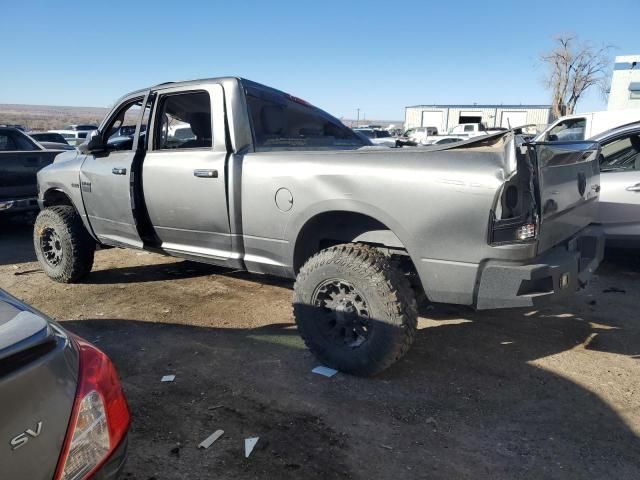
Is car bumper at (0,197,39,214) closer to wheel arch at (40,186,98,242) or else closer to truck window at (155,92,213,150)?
wheel arch at (40,186,98,242)

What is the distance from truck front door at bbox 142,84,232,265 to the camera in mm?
3941

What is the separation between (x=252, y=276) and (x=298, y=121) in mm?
1931

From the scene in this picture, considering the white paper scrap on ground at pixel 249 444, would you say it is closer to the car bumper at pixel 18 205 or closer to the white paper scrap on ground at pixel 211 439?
the white paper scrap on ground at pixel 211 439

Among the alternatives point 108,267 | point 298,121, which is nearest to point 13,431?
point 298,121

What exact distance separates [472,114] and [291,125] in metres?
49.1

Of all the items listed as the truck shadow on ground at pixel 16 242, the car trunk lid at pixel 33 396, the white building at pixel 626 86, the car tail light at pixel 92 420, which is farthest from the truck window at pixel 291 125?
the white building at pixel 626 86

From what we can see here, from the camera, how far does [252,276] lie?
575 cm

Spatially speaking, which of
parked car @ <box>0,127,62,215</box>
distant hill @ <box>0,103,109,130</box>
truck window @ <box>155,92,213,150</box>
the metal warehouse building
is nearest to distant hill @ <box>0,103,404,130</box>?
distant hill @ <box>0,103,109,130</box>

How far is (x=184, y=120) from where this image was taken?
15.6 feet

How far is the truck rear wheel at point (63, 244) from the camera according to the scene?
5.29 meters

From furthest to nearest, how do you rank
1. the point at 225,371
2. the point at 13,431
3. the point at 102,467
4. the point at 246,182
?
the point at 246,182
the point at 225,371
the point at 102,467
the point at 13,431

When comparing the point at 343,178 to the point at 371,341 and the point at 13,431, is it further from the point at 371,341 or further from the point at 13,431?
the point at 13,431

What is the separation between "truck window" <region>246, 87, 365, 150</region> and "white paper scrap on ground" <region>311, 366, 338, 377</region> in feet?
5.67

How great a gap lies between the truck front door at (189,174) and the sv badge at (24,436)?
2.62m
